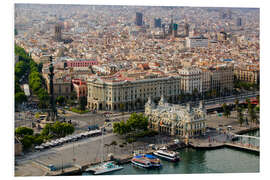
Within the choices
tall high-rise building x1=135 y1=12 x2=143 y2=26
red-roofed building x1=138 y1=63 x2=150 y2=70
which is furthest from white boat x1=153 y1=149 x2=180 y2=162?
tall high-rise building x1=135 y1=12 x2=143 y2=26

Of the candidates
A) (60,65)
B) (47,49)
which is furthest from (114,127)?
(47,49)

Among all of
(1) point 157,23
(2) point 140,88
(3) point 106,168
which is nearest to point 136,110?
(2) point 140,88

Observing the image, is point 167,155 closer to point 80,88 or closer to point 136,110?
point 136,110

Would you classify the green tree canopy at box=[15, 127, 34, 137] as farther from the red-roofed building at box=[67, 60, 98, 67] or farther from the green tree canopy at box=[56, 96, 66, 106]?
the red-roofed building at box=[67, 60, 98, 67]

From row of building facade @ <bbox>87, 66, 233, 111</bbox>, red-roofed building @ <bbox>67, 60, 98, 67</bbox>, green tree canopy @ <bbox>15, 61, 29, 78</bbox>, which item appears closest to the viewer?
row of building facade @ <bbox>87, 66, 233, 111</bbox>

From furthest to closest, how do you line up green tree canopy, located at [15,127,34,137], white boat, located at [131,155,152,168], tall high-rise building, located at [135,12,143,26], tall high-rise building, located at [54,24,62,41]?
1. tall high-rise building, located at [54,24,62,41]
2. tall high-rise building, located at [135,12,143,26]
3. green tree canopy, located at [15,127,34,137]
4. white boat, located at [131,155,152,168]

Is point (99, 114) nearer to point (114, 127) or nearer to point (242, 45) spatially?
point (114, 127)
